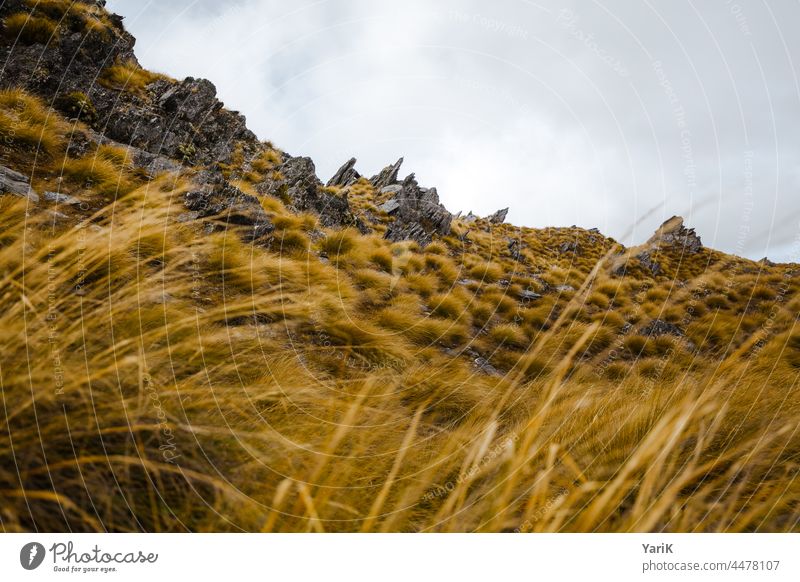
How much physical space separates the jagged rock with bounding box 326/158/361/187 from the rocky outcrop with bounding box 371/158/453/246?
541 centimetres

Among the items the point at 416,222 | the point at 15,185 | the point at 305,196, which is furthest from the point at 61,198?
the point at 416,222

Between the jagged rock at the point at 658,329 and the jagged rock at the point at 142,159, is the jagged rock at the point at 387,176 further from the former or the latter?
the jagged rock at the point at 658,329

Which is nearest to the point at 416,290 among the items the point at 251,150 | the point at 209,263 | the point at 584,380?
the point at 584,380

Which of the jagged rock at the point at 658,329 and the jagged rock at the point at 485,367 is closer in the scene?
the jagged rock at the point at 485,367

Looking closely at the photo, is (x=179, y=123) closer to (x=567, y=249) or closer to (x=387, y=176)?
(x=387, y=176)

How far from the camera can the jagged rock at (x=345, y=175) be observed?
25.7m

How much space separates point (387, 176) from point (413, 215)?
11637mm

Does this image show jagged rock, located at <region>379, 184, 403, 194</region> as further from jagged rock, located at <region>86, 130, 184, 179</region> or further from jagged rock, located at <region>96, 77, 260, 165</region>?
jagged rock, located at <region>86, 130, 184, 179</region>

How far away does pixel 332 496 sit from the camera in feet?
4.20

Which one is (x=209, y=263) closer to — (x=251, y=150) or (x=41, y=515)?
(x=41, y=515)

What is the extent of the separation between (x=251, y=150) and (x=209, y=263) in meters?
9.80
